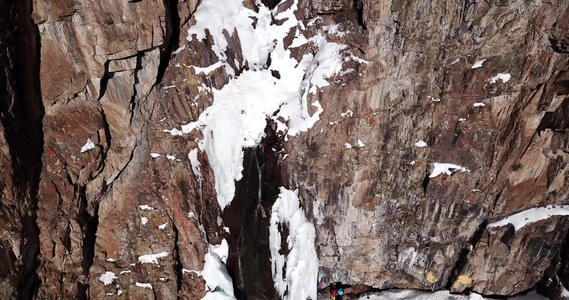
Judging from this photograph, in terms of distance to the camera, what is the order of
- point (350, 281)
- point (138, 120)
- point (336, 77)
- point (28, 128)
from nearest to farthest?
point (28, 128), point (138, 120), point (336, 77), point (350, 281)

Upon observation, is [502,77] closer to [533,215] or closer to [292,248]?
[533,215]

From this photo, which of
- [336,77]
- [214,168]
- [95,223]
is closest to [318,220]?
[214,168]

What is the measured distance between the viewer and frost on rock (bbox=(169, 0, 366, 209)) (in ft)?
32.2

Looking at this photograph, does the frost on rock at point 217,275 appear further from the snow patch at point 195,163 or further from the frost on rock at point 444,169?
the frost on rock at point 444,169

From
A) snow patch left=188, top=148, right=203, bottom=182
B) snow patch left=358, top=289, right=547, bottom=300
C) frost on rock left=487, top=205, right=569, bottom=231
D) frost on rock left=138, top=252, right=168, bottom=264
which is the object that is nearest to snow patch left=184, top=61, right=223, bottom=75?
snow patch left=188, top=148, right=203, bottom=182

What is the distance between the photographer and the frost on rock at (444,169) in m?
10.6

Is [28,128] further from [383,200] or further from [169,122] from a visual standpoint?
[383,200]

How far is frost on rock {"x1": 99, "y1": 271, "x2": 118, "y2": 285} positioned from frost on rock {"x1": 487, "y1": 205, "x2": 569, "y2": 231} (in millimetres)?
11760

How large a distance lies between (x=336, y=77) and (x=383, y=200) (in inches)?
166

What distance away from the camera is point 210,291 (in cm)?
1030

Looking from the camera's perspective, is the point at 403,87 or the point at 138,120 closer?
the point at 138,120

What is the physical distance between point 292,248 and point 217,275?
2.42 m

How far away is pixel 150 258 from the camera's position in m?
10.0

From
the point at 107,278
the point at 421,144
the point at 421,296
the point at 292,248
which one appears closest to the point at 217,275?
the point at 292,248
